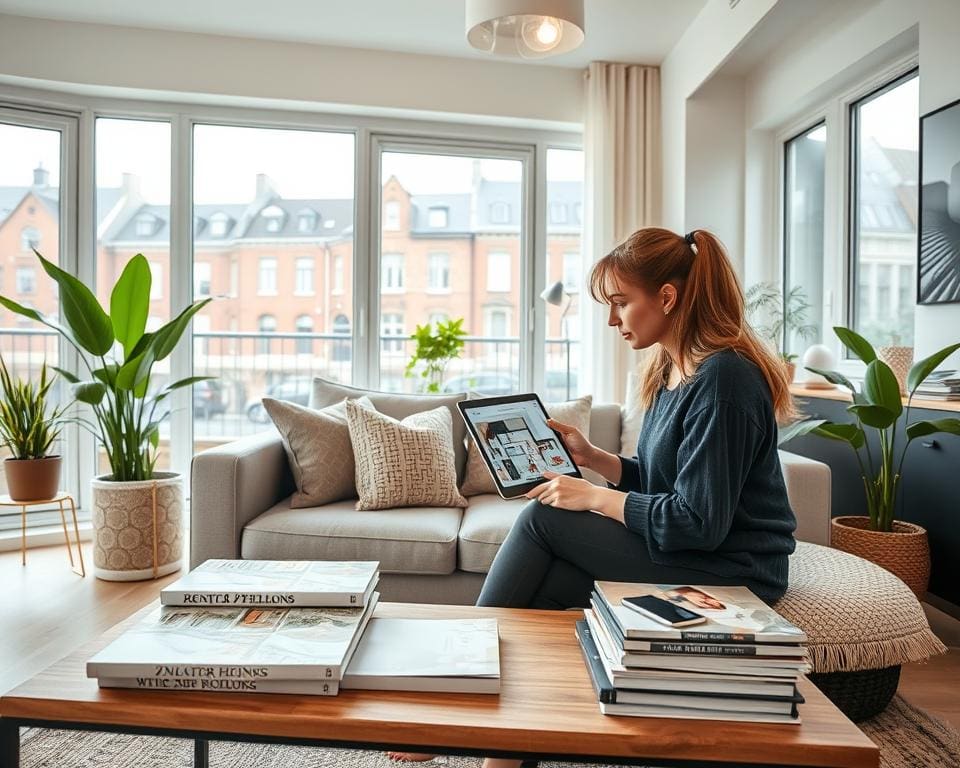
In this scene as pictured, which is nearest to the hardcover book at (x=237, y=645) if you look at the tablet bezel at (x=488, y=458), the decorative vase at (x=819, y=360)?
the tablet bezel at (x=488, y=458)

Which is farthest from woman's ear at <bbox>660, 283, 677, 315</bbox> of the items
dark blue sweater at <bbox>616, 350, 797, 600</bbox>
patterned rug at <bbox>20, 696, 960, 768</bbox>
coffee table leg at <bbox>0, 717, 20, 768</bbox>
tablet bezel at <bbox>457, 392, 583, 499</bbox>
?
coffee table leg at <bbox>0, 717, 20, 768</bbox>

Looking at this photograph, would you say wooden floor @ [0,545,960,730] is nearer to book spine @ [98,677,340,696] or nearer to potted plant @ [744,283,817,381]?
book spine @ [98,677,340,696]

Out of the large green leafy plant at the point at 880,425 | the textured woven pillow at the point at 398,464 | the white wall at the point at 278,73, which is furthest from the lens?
the white wall at the point at 278,73

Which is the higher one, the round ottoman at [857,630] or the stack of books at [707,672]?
the stack of books at [707,672]

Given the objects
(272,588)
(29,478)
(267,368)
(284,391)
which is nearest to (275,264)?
(267,368)

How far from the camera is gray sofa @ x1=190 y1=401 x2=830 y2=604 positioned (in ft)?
7.43

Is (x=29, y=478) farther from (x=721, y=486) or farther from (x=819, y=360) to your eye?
(x=819, y=360)

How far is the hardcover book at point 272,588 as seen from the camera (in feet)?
3.84

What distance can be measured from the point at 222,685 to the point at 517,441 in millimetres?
854

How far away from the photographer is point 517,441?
1.67 m

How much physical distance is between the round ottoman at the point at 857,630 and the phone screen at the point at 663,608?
63 cm

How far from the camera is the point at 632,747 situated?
90 centimetres

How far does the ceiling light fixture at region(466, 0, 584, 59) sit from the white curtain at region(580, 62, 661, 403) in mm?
1469

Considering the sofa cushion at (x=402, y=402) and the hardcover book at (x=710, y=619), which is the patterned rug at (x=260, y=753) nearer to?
the hardcover book at (x=710, y=619)
